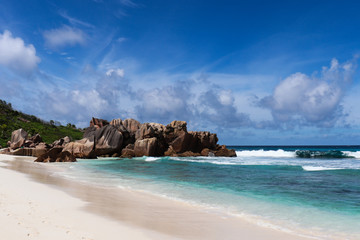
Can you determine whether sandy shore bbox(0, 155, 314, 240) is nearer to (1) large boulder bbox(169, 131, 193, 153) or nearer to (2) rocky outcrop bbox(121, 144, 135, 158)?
(2) rocky outcrop bbox(121, 144, 135, 158)

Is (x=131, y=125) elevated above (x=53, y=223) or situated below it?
above

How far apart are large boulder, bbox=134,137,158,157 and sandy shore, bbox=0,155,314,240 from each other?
124 ft

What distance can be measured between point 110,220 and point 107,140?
41.0 metres

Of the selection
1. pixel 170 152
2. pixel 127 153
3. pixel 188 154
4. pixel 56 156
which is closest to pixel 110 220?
pixel 56 156

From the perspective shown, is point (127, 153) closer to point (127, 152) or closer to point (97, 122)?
point (127, 152)

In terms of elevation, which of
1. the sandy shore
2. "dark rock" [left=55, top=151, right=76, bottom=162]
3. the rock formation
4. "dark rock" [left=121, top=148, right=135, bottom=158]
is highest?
the rock formation

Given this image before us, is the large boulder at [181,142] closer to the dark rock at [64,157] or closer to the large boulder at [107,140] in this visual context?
the large boulder at [107,140]

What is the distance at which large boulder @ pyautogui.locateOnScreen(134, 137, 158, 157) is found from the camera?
49.4 meters

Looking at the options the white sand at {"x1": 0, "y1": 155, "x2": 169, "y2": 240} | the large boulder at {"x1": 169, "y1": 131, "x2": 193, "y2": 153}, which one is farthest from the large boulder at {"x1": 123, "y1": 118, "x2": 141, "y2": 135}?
the white sand at {"x1": 0, "y1": 155, "x2": 169, "y2": 240}

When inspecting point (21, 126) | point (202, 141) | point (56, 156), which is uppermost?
point (21, 126)

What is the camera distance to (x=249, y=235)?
291 inches

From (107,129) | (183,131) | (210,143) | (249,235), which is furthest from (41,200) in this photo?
(210,143)

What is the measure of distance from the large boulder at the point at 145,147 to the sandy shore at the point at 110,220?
37.9m

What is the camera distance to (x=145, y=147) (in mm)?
49375
